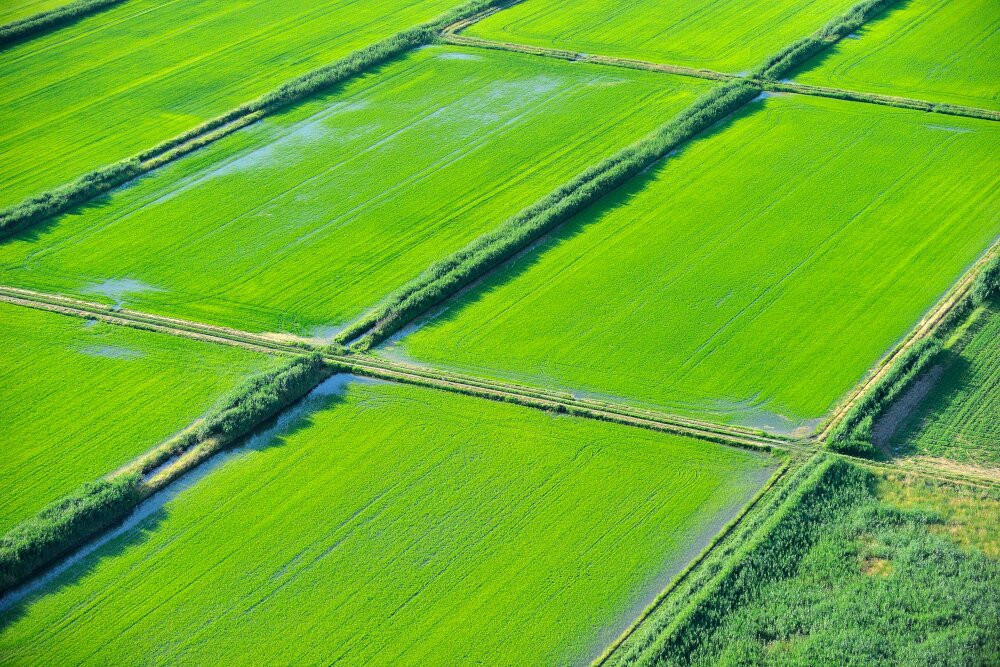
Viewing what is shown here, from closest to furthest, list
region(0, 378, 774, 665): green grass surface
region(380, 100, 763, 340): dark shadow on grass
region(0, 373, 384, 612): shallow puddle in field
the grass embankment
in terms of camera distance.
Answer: the grass embankment < region(0, 378, 774, 665): green grass surface < region(0, 373, 384, 612): shallow puddle in field < region(380, 100, 763, 340): dark shadow on grass

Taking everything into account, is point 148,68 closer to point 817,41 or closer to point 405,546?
point 817,41

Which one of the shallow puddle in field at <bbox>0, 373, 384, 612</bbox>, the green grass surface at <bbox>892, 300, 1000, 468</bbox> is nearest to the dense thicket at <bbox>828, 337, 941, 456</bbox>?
the green grass surface at <bbox>892, 300, 1000, 468</bbox>

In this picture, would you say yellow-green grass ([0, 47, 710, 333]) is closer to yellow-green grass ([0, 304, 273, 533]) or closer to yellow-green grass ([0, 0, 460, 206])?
yellow-green grass ([0, 304, 273, 533])

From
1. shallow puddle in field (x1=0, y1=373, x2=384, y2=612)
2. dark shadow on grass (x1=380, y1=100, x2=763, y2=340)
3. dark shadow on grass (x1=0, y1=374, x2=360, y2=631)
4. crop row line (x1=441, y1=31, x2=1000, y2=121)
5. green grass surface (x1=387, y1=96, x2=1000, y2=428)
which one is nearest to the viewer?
dark shadow on grass (x1=0, y1=374, x2=360, y2=631)

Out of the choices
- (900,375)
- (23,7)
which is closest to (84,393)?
(900,375)

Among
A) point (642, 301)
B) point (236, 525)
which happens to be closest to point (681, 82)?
point (642, 301)

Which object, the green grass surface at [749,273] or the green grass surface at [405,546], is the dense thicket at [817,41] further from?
the green grass surface at [405,546]

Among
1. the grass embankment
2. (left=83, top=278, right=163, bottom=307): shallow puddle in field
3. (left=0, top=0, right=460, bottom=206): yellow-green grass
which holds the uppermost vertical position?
(left=0, top=0, right=460, bottom=206): yellow-green grass
